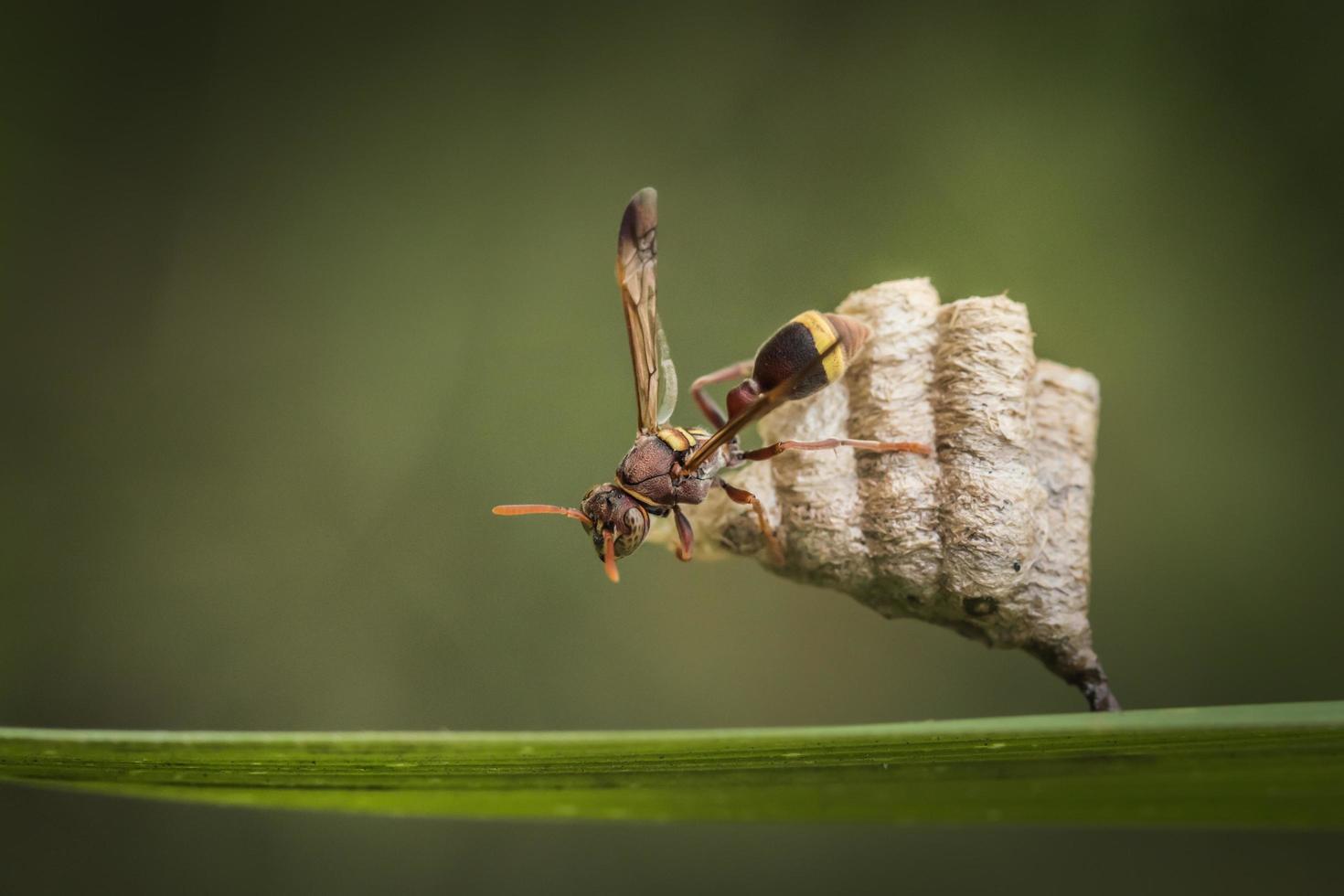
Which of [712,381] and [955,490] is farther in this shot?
[712,381]

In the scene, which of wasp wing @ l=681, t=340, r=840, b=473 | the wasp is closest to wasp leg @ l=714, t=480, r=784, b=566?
the wasp

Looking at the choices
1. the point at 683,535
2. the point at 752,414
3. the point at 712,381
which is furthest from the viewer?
the point at 712,381

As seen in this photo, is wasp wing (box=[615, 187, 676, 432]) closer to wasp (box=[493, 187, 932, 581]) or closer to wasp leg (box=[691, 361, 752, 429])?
wasp (box=[493, 187, 932, 581])

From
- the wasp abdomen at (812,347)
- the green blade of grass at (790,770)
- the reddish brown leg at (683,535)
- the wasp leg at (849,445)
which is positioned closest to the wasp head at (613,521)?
the reddish brown leg at (683,535)

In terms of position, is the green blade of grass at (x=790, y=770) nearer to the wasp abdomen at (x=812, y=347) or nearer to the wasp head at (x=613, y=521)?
the wasp head at (x=613, y=521)

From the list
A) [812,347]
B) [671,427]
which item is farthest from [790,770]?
[671,427]

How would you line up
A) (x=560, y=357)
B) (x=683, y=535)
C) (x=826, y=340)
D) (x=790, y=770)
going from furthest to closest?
1. (x=560, y=357)
2. (x=683, y=535)
3. (x=826, y=340)
4. (x=790, y=770)

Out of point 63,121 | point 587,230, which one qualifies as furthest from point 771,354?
point 63,121

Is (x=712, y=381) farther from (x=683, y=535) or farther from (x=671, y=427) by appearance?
(x=683, y=535)
